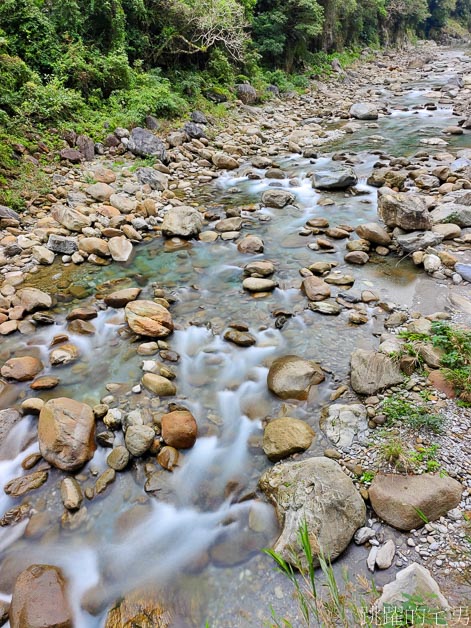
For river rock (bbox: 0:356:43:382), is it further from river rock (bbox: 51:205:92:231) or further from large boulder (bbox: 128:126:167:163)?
large boulder (bbox: 128:126:167:163)

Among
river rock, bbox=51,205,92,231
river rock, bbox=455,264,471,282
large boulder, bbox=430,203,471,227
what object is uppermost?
river rock, bbox=51,205,92,231

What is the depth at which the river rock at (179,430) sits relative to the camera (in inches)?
126

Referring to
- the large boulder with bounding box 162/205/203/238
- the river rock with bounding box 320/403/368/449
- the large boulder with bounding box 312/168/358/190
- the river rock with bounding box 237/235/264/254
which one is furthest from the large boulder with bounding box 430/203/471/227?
the river rock with bounding box 320/403/368/449

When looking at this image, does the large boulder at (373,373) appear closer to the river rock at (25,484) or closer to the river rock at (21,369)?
the river rock at (25,484)

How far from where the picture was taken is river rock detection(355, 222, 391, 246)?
5.87 m

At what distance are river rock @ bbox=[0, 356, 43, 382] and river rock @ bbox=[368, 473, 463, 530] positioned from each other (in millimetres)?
3442

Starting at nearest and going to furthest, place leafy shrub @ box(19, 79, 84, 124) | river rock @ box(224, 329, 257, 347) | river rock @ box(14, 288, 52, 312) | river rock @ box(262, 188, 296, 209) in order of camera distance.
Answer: river rock @ box(224, 329, 257, 347)
river rock @ box(14, 288, 52, 312)
river rock @ box(262, 188, 296, 209)
leafy shrub @ box(19, 79, 84, 124)

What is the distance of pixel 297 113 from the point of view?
1542 cm

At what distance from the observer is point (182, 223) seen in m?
6.65

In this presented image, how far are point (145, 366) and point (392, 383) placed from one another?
8.09ft

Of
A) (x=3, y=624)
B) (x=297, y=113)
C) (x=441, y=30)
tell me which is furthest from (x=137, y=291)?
(x=441, y=30)

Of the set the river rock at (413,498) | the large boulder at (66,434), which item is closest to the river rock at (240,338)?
the large boulder at (66,434)

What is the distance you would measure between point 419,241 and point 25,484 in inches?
222

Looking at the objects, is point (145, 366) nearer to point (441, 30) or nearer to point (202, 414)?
point (202, 414)
